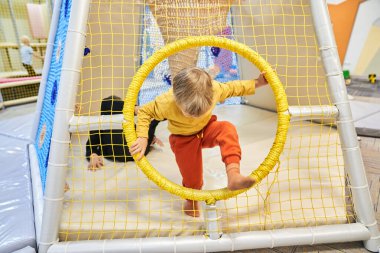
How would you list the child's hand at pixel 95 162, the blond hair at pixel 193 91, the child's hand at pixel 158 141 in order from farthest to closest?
the child's hand at pixel 158 141
the child's hand at pixel 95 162
the blond hair at pixel 193 91

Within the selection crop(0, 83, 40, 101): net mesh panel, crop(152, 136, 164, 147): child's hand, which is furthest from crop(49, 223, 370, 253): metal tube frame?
crop(0, 83, 40, 101): net mesh panel

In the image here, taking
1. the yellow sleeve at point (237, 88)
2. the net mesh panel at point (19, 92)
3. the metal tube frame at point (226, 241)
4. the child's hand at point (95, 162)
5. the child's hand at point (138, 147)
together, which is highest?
the net mesh panel at point (19, 92)

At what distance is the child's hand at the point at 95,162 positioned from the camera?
4.05 ft

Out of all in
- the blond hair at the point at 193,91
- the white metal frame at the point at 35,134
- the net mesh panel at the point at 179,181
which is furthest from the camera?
the white metal frame at the point at 35,134

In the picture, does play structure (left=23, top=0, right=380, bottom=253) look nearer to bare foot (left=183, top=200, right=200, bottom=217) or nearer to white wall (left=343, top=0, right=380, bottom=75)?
bare foot (left=183, top=200, right=200, bottom=217)

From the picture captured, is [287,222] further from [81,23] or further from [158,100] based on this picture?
[81,23]

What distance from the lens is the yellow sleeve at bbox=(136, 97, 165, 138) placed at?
86cm

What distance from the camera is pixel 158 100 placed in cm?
90

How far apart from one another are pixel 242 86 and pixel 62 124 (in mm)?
564

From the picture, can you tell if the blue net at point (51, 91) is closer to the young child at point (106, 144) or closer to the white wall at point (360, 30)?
the young child at point (106, 144)

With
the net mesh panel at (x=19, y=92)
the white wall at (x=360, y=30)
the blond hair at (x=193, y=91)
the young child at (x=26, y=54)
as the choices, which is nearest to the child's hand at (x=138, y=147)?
the blond hair at (x=193, y=91)

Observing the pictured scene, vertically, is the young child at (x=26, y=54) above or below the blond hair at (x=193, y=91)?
above

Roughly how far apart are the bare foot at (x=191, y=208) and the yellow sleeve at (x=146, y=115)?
0.98ft

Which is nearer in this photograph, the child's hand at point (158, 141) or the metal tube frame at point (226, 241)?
the metal tube frame at point (226, 241)
